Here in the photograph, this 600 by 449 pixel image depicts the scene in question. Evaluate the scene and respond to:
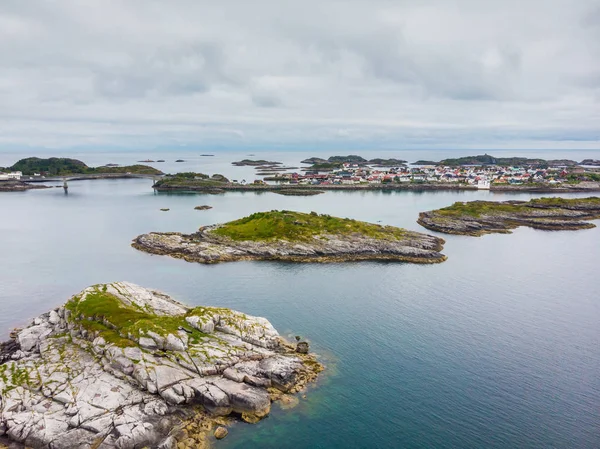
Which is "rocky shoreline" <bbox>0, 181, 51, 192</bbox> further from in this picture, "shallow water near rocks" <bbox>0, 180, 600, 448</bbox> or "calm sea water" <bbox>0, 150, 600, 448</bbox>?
"calm sea water" <bbox>0, 150, 600, 448</bbox>

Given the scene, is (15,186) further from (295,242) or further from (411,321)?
(411,321)

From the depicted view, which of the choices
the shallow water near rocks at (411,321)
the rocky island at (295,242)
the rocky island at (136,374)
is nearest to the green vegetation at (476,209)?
the shallow water near rocks at (411,321)

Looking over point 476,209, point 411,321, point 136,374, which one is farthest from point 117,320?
point 476,209

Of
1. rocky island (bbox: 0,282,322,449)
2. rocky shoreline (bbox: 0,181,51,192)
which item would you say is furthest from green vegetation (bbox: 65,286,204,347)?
rocky shoreline (bbox: 0,181,51,192)

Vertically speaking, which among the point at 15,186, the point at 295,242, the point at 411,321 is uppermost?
the point at 15,186

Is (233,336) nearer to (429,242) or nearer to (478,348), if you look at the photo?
(478,348)

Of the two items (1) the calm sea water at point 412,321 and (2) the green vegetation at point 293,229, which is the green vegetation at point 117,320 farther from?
(2) the green vegetation at point 293,229

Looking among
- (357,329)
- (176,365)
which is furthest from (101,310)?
(357,329)
